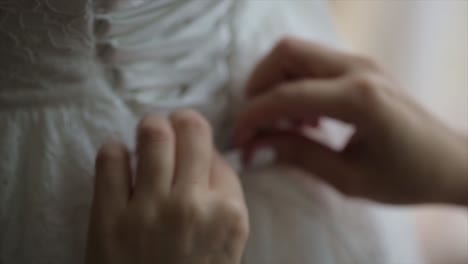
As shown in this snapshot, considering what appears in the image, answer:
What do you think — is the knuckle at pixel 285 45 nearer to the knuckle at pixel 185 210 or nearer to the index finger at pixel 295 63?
the index finger at pixel 295 63

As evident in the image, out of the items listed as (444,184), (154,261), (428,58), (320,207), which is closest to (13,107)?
(154,261)

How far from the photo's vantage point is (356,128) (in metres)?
0.52

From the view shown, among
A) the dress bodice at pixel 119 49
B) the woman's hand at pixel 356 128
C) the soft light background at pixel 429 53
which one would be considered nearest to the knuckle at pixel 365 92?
the woman's hand at pixel 356 128

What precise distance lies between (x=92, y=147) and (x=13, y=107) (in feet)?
0.26

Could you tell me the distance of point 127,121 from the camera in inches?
21.6

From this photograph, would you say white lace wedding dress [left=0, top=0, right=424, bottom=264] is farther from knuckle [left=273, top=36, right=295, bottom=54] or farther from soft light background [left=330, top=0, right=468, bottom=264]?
soft light background [left=330, top=0, right=468, bottom=264]

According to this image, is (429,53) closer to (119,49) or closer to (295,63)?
(295,63)

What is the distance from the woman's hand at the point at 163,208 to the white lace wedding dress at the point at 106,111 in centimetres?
4

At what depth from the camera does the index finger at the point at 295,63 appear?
21.9 inches

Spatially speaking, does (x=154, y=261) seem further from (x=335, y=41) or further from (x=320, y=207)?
(x=335, y=41)

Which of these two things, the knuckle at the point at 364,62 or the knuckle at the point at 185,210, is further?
the knuckle at the point at 364,62

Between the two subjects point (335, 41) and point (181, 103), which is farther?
point (335, 41)

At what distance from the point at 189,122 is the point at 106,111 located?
0.09m

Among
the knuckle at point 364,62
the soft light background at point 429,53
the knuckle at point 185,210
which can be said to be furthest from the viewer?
the soft light background at point 429,53
